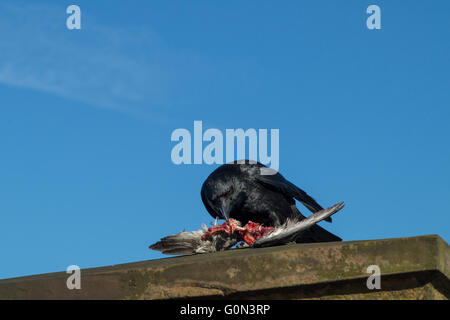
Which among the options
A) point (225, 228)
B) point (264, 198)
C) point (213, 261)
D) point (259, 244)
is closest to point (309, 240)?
point (264, 198)

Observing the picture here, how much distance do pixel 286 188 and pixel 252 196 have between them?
356 mm

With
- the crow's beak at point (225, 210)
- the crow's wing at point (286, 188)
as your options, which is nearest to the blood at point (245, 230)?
the crow's beak at point (225, 210)

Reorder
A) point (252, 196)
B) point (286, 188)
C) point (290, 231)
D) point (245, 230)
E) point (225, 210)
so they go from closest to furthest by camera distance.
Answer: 1. point (290, 231)
2. point (245, 230)
3. point (225, 210)
4. point (252, 196)
5. point (286, 188)

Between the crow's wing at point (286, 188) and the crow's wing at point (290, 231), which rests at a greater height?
the crow's wing at point (286, 188)

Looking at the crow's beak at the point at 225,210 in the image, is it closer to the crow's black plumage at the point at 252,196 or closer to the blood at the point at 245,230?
the crow's black plumage at the point at 252,196

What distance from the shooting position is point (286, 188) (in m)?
5.80

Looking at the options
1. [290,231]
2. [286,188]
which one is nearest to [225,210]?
[286,188]

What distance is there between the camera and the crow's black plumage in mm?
5492

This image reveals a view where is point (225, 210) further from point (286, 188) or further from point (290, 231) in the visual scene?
point (290, 231)

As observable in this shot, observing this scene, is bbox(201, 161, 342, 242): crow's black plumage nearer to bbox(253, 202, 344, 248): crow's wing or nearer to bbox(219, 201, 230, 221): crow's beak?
bbox(219, 201, 230, 221): crow's beak

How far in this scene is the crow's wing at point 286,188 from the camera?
5723mm

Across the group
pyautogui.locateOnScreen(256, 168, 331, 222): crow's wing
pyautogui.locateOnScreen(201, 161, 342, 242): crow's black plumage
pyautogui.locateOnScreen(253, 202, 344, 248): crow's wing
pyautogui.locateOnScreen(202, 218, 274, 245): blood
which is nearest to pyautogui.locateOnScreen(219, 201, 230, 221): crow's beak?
pyautogui.locateOnScreen(201, 161, 342, 242): crow's black plumage
